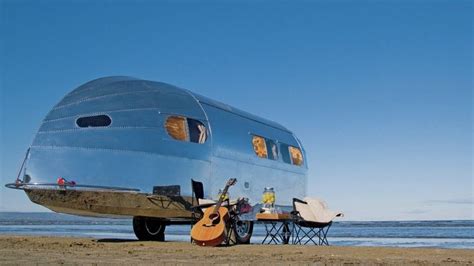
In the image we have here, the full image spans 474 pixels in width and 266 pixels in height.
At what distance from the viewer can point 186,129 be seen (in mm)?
15383

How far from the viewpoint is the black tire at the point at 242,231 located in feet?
52.7

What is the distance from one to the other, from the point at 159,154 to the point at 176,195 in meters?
0.97

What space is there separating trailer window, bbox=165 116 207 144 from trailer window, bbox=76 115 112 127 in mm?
1341

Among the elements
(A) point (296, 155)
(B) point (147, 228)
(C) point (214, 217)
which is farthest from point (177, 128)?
(A) point (296, 155)

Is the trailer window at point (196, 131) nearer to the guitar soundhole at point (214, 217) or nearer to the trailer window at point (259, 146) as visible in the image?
the guitar soundhole at point (214, 217)

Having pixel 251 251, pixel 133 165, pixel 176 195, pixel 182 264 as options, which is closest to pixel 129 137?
pixel 133 165

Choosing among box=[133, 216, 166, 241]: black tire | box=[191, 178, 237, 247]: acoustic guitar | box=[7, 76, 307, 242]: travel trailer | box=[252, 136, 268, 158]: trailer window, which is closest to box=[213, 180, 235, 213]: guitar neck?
box=[191, 178, 237, 247]: acoustic guitar

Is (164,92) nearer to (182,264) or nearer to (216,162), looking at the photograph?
(216,162)

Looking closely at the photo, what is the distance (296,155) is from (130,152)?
793 cm

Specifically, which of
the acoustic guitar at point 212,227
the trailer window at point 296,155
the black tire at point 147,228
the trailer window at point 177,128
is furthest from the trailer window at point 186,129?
the trailer window at point 296,155

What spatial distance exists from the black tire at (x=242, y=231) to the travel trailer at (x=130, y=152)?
53 mm

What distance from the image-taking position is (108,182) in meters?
13.9

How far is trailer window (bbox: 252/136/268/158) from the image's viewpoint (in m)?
18.1

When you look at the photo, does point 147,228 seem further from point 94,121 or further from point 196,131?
point 94,121
